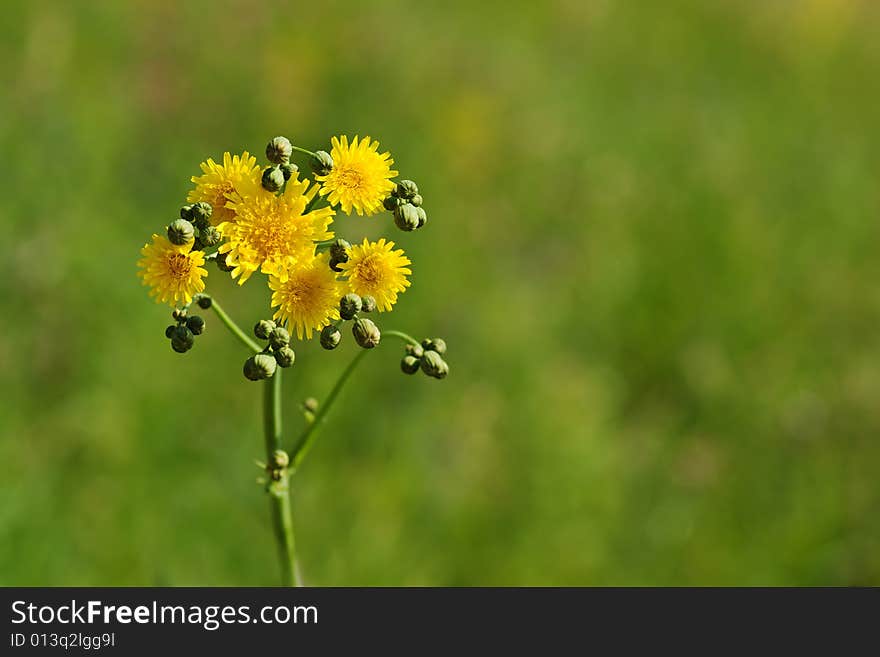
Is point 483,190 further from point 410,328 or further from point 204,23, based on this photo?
point 204,23

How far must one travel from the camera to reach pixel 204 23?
6.65 m

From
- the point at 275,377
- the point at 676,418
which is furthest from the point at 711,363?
the point at 275,377

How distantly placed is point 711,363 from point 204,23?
4.51 m

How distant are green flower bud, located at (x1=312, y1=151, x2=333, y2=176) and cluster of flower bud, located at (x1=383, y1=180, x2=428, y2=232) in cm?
17

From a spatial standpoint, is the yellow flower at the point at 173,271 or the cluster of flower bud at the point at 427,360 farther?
the cluster of flower bud at the point at 427,360

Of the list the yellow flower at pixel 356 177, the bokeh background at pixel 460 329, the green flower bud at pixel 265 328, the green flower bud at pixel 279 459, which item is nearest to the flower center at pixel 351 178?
the yellow flower at pixel 356 177

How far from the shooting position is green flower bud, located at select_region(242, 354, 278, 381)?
187 centimetres

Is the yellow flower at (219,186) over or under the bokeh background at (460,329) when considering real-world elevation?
under

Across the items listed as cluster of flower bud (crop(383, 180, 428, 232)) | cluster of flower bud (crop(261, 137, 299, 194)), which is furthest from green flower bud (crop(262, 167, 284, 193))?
cluster of flower bud (crop(383, 180, 428, 232))

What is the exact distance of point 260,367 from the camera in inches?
73.6

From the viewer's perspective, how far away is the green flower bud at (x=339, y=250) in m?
1.92

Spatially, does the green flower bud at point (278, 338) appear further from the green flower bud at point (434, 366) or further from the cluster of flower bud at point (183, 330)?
the green flower bud at point (434, 366)

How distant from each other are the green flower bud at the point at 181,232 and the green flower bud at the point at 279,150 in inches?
9.0

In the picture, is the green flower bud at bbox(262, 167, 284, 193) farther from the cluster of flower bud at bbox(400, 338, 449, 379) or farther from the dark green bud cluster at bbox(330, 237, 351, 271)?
the cluster of flower bud at bbox(400, 338, 449, 379)
